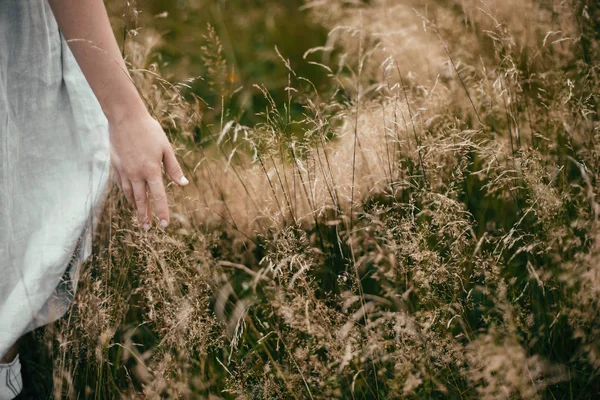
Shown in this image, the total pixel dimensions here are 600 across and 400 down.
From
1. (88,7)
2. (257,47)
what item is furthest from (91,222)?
(257,47)

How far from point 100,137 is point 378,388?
3.26 ft

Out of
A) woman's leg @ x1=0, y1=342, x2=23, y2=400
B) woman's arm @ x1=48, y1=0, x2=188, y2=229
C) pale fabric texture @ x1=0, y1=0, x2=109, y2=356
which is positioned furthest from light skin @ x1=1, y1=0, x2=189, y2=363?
woman's leg @ x1=0, y1=342, x2=23, y2=400

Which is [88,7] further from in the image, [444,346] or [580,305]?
[580,305]

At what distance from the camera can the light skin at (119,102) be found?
1.31 metres

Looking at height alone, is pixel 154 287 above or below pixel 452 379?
above

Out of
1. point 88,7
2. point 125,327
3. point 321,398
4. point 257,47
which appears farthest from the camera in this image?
point 257,47

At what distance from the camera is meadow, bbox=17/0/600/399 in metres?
1.42

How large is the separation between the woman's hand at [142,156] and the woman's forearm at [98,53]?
0.09 ft

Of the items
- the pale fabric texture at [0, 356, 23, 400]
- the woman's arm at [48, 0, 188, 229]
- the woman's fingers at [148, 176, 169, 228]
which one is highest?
the woman's arm at [48, 0, 188, 229]

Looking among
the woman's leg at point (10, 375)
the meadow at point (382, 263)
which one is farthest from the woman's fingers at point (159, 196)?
the woman's leg at point (10, 375)

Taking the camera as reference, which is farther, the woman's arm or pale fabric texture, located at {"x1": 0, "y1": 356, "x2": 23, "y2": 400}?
pale fabric texture, located at {"x1": 0, "y1": 356, "x2": 23, "y2": 400}

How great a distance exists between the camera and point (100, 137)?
4.96ft

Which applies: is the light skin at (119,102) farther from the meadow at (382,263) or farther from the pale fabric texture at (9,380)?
the pale fabric texture at (9,380)

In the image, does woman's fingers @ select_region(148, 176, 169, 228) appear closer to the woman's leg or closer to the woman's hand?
the woman's hand
